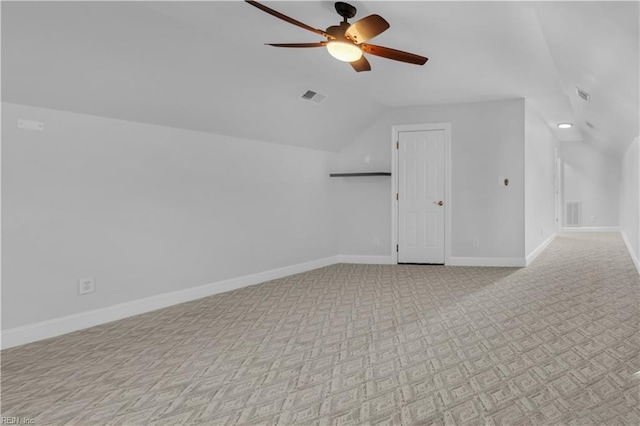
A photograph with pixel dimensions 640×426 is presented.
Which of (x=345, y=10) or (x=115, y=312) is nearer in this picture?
(x=345, y=10)

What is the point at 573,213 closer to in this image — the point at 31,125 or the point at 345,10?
the point at 345,10

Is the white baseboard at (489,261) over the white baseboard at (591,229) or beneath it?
beneath

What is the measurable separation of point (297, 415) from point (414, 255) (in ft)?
15.6

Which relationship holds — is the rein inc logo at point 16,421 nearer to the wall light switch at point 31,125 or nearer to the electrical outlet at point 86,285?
the electrical outlet at point 86,285

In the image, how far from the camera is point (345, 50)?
3150 mm

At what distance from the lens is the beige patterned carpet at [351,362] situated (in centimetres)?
203

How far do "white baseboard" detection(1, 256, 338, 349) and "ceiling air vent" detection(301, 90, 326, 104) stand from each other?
2.41 metres

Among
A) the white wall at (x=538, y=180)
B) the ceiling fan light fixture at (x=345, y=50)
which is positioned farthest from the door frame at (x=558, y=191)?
the ceiling fan light fixture at (x=345, y=50)

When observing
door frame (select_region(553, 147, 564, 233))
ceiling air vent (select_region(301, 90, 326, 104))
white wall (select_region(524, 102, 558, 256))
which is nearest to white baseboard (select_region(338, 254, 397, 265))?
white wall (select_region(524, 102, 558, 256))

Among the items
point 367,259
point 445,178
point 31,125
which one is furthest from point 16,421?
point 445,178

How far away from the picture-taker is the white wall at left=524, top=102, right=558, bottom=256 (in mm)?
6250

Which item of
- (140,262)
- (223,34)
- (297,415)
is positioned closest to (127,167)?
(140,262)

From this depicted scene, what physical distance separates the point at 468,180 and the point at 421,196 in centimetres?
77

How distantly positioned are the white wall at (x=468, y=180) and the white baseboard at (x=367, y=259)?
0.10m
